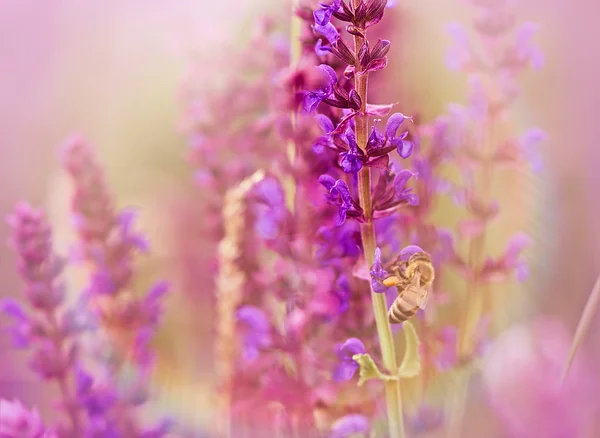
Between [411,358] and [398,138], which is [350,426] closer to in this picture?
[411,358]

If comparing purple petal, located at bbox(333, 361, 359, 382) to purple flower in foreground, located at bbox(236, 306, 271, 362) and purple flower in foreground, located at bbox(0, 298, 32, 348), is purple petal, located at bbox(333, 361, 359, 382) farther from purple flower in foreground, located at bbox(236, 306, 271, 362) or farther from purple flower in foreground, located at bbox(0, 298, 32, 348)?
Answer: purple flower in foreground, located at bbox(0, 298, 32, 348)

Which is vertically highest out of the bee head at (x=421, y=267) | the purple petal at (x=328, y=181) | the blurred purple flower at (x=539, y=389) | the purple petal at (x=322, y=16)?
the purple petal at (x=322, y=16)

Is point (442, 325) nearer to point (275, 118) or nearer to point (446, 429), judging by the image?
point (446, 429)

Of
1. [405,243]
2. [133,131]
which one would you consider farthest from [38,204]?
[405,243]

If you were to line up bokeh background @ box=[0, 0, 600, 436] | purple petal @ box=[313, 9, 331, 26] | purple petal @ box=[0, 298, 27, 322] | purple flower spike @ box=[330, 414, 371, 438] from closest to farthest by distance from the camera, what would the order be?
purple petal @ box=[313, 9, 331, 26]
purple flower spike @ box=[330, 414, 371, 438]
purple petal @ box=[0, 298, 27, 322]
bokeh background @ box=[0, 0, 600, 436]

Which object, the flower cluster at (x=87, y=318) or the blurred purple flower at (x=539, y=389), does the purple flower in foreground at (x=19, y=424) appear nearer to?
the flower cluster at (x=87, y=318)

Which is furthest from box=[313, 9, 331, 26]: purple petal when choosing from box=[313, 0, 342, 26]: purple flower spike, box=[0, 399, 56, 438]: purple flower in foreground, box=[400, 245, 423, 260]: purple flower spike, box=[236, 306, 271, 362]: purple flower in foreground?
box=[0, 399, 56, 438]: purple flower in foreground

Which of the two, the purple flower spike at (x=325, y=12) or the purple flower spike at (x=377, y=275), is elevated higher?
the purple flower spike at (x=325, y=12)

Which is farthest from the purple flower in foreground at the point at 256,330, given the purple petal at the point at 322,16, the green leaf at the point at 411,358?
the purple petal at the point at 322,16
